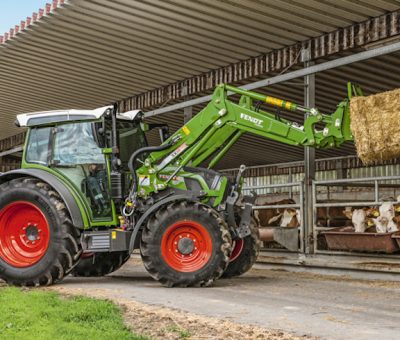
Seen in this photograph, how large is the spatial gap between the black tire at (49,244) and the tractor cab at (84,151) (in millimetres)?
351

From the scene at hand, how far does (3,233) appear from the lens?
9203 millimetres

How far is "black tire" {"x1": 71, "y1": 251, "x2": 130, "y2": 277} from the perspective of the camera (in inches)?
408

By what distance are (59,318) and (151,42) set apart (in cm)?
777

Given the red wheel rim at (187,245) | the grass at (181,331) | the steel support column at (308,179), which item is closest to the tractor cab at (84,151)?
the red wheel rim at (187,245)

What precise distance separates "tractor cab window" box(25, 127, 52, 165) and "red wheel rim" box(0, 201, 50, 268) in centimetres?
74

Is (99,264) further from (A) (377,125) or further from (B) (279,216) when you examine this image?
(A) (377,125)

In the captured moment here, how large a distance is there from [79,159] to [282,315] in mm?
4188

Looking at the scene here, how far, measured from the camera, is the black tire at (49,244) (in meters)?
8.66

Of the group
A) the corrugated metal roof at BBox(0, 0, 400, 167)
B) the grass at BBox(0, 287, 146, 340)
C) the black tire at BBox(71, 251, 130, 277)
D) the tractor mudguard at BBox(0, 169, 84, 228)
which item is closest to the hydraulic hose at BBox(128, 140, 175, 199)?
the tractor mudguard at BBox(0, 169, 84, 228)

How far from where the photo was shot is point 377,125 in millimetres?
8375

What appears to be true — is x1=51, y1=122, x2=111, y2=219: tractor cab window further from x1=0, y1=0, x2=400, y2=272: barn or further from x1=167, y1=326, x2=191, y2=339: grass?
x1=167, y1=326, x2=191, y2=339: grass

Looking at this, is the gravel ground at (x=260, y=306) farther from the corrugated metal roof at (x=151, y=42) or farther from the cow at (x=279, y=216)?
the corrugated metal roof at (x=151, y=42)

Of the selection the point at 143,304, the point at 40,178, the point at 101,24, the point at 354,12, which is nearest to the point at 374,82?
the point at 354,12

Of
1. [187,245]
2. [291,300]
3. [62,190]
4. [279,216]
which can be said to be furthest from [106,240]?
[279,216]
